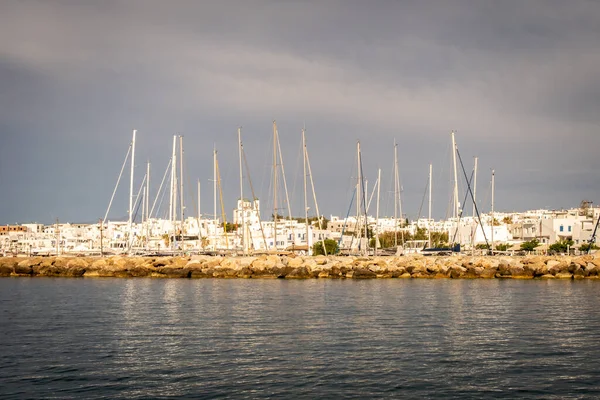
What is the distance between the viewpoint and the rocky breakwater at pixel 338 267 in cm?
5194

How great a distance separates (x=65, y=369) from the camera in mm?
16703

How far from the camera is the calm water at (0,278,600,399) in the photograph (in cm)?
1499

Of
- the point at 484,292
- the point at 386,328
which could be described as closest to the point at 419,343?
the point at 386,328

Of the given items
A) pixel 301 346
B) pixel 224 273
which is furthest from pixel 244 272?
pixel 301 346

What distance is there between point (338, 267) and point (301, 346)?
3403 centimetres

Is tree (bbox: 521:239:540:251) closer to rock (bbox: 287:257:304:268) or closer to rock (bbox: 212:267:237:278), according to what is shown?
rock (bbox: 287:257:304:268)

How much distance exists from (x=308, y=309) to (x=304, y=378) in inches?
534

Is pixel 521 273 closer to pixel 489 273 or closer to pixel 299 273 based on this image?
pixel 489 273

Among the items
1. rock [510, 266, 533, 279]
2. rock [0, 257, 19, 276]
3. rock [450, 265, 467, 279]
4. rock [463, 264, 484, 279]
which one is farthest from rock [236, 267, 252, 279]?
rock [0, 257, 19, 276]

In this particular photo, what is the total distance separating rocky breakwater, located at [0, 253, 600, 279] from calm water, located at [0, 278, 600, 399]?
635 inches

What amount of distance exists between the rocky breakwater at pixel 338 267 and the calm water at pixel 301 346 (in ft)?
52.9

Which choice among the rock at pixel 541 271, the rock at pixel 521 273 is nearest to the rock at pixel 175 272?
the rock at pixel 521 273

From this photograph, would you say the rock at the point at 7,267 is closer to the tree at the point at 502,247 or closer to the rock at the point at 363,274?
the rock at the point at 363,274

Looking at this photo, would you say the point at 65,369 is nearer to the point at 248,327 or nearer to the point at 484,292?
the point at 248,327
